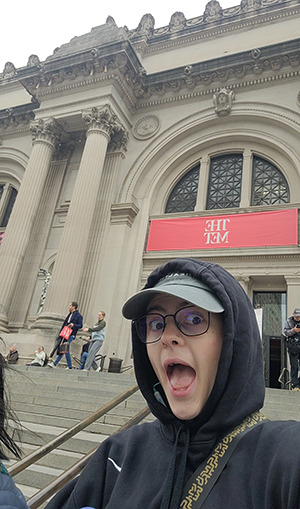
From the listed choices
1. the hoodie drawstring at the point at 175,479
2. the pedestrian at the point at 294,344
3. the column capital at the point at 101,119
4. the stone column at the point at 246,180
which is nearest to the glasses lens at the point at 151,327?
the hoodie drawstring at the point at 175,479

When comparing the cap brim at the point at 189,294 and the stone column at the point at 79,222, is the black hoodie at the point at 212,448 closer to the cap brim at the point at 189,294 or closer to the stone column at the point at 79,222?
the cap brim at the point at 189,294

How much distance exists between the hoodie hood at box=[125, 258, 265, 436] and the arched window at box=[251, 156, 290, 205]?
13855mm

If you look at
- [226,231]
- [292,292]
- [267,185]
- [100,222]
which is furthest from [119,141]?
[292,292]

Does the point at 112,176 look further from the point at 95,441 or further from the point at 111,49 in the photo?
the point at 95,441

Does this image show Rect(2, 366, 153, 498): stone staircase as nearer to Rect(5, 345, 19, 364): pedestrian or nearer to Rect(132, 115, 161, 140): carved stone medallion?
Rect(5, 345, 19, 364): pedestrian

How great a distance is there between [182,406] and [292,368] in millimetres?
7159

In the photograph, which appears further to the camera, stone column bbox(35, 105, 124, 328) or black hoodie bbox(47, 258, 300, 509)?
stone column bbox(35, 105, 124, 328)

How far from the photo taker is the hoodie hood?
1.13m

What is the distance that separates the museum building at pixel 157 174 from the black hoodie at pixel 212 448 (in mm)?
11454

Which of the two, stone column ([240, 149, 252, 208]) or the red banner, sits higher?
stone column ([240, 149, 252, 208])

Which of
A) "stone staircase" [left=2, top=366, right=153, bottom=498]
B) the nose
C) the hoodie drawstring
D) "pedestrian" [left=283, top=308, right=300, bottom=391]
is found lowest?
"stone staircase" [left=2, top=366, right=153, bottom=498]

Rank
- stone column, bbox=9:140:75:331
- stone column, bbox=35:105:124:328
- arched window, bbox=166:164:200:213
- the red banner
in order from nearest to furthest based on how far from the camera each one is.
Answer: the red banner, stone column, bbox=35:105:124:328, stone column, bbox=9:140:75:331, arched window, bbox=166:164:200:213

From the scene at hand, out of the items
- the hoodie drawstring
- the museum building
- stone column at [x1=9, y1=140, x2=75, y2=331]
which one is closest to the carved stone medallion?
the museum building

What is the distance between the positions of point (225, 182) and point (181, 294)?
1522 cm
